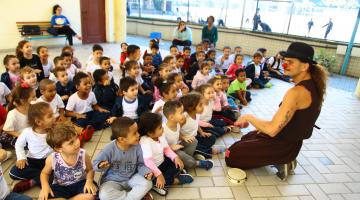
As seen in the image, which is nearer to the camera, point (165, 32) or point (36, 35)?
point (36, 35)

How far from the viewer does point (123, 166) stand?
2.34m

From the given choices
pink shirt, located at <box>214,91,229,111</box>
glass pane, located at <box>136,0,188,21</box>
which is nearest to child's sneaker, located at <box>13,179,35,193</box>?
pink shirt, located at <box>214,91,229,111</box>

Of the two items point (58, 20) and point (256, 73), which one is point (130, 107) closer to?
point (256, 73)

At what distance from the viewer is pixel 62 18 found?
845 cm

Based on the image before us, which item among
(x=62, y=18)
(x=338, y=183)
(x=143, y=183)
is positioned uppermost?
(x=62, y=18)

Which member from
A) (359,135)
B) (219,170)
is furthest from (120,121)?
(359,135)

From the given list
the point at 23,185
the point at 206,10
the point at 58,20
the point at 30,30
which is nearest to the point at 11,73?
the point at 23,185

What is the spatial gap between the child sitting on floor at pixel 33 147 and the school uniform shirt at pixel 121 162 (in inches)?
24.8

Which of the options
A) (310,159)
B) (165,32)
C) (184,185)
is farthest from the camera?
(165,32)

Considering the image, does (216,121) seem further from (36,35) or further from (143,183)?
(36,35)

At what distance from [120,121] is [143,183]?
22.5 inches

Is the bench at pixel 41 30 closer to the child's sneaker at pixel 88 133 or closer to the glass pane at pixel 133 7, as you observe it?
the glass pane at pixel 133 7

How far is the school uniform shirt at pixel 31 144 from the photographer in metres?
2.46

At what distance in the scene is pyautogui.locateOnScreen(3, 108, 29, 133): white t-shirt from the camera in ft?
9.29
